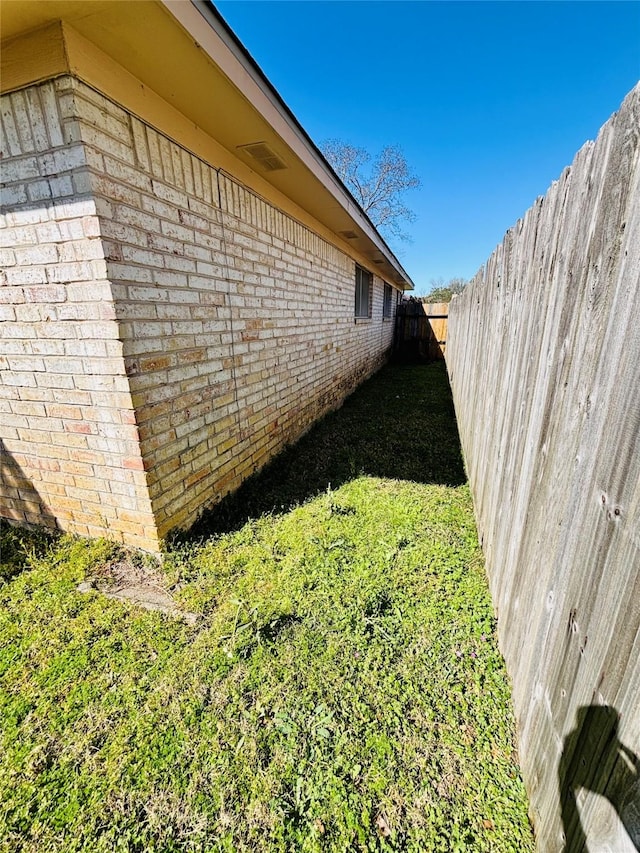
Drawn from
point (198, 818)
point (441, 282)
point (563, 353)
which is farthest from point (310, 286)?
point (441, 282)

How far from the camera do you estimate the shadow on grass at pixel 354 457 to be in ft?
10.5

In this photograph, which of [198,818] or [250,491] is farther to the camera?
[250,491]

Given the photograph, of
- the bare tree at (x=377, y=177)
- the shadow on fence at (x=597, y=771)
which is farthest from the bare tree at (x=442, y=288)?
the shadow on fence at (x=597, y=771)

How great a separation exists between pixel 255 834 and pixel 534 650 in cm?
115

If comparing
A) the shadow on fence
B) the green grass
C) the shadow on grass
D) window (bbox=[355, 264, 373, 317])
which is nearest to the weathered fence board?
the shadow on fence

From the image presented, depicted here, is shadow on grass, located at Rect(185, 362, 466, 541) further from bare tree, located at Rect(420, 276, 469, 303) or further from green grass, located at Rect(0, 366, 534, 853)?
bare tree, located at Rect(420, 276, 469, 303)

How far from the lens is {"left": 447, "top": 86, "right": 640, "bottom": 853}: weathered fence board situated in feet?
2.54

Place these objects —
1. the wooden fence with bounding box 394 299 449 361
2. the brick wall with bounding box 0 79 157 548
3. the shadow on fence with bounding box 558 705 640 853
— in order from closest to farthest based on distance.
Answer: the shadow on fence with bounding box 558 705 640 853 < the brick wall with bounding box 0 79 157 548 < the wooden fence with bounding box 394 299 449 361

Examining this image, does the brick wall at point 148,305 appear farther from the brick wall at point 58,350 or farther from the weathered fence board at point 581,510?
the weathered fence board at point 581,510

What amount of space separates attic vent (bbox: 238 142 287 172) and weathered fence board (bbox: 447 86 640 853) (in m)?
2.24

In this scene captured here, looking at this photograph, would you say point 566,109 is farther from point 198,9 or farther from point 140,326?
point 140,326

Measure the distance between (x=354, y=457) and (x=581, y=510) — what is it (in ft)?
10.9

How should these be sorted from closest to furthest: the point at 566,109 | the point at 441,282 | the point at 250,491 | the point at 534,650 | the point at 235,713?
the point at 534,650
the point at 235,713
the point at 250,491
the point at 566,109
the point at 441,282

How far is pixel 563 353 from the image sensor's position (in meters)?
1.21
